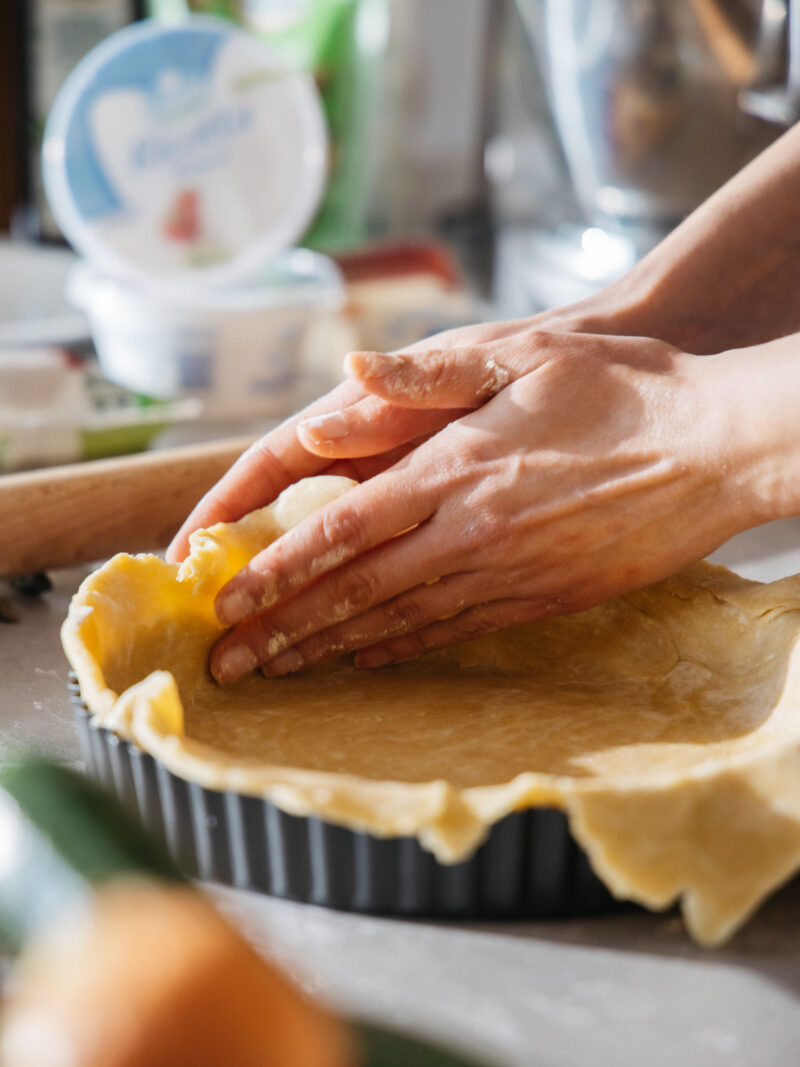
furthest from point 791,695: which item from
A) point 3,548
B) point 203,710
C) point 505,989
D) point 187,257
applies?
point 187,257

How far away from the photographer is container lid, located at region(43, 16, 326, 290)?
1.97 metres

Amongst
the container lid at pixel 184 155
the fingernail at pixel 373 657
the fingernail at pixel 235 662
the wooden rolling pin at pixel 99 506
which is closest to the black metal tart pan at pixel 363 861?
the fingernail at pixel 235 662

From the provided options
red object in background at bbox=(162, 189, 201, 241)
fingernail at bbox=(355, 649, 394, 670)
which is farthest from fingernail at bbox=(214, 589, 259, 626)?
red object in background at bbox=(162, 189, 201, 241)

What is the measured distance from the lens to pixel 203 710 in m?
0.98

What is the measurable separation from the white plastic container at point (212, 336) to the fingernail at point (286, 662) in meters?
1.08

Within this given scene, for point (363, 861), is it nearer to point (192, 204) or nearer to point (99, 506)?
point (99, 506)

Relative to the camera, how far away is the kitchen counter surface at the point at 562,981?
66cm

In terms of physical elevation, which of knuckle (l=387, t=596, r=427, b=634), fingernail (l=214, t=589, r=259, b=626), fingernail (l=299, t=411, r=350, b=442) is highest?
fingernail (l=299, t=411, r=350, b=442)

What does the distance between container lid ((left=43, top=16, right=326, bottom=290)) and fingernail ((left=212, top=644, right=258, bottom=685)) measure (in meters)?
1.19

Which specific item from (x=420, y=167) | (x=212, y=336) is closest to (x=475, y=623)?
(x=212, y=336)

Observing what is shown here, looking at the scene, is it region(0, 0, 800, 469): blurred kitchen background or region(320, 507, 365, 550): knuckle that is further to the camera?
region(0, 0, 800, 469): blurred kitchen background

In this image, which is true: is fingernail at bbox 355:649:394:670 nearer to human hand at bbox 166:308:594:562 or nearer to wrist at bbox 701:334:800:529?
human hand at bbox 166:308:594:562

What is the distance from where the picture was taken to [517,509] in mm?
964

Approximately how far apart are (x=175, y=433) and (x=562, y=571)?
46.8 inches
